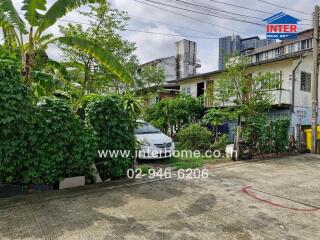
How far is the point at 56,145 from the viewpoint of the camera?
18.5 ft

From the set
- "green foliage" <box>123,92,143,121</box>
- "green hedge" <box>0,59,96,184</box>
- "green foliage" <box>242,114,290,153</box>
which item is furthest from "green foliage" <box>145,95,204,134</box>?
"green hedge" <box>0,59,96,184</box>

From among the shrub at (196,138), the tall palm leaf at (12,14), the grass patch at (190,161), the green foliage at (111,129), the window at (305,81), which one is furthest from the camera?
the window at (305,81)

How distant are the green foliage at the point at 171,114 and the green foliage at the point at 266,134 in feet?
17.6

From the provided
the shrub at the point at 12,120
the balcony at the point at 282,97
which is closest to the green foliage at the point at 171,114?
the balcony at the point at 282,97

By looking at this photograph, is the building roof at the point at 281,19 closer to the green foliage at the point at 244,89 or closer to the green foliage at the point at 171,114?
the green foliage at the point at 244,89

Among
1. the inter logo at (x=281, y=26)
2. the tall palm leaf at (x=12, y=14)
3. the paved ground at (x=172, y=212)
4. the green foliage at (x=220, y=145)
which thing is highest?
the inter logo at (x=281, y=26)

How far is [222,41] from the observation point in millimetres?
16719

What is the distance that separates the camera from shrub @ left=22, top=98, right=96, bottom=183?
546cm

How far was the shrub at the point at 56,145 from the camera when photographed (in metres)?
5.46

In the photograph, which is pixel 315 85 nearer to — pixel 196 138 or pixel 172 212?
pixel 196 138

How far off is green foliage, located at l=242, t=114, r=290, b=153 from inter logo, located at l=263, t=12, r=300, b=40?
3917 mm

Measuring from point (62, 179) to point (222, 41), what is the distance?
13.8m

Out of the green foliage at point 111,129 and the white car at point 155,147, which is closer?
the green foliage at point 111,129

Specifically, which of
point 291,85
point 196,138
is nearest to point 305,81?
point 291,85
